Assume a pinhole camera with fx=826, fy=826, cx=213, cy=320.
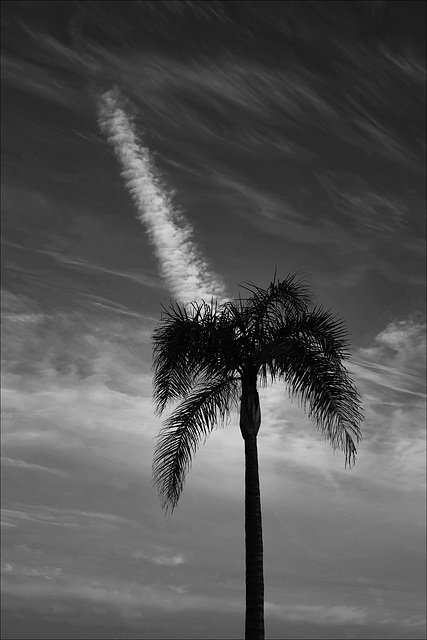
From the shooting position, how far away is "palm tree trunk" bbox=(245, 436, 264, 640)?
19328mm

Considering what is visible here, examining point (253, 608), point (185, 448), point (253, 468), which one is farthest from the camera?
point (185, 448)

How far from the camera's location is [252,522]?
67.0 ft

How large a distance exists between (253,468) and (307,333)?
406 cm

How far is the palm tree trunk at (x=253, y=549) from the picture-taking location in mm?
19328

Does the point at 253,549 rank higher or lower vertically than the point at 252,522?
lower

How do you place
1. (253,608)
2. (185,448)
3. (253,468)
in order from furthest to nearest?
(185,448)
(253,468)
(253,608)

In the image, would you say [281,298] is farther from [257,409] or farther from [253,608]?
[253,608]

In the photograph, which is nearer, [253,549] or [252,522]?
[253,549]

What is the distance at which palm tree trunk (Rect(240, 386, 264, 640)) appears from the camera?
19.4m

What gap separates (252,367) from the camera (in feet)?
72.7

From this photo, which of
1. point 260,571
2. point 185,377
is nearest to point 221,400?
point 185,377

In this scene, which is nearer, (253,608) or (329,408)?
(253,608)

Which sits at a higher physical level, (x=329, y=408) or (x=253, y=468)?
(x=329, y=408)

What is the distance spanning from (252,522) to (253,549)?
2.18 ft
